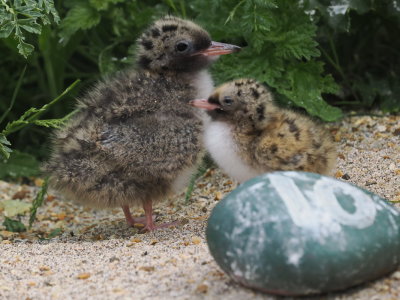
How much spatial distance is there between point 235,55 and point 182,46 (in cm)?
66

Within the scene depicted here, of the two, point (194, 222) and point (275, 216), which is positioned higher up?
point (275, 216)

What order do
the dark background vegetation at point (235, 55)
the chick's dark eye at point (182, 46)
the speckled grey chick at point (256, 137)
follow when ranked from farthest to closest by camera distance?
the dark background vegetation at point (235, 55), the chick's dark eye at point (182, 46), the speckled grey chick at point (256, 137)

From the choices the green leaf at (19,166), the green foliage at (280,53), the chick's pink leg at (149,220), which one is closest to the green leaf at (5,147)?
the chick's pink leg at (149,220)

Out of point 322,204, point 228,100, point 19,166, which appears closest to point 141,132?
point 228,100

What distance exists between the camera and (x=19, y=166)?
4.90 m

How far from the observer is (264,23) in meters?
4.12

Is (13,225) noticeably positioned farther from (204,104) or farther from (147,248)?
(204,104)

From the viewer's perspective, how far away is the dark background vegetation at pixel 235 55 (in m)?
4.29

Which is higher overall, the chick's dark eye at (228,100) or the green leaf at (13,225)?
the chick's dark eye at (228,100)

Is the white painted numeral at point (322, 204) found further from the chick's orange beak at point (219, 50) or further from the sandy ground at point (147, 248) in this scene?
the chick's orange beak at point (219, 50)

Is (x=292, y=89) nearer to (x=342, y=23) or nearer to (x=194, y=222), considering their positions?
(x=342, y=23)

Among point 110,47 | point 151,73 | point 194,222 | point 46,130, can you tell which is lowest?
point 46,130

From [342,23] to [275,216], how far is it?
2410 millimetres

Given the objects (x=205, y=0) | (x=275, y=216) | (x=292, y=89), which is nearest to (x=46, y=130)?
(x=205, y=0)
